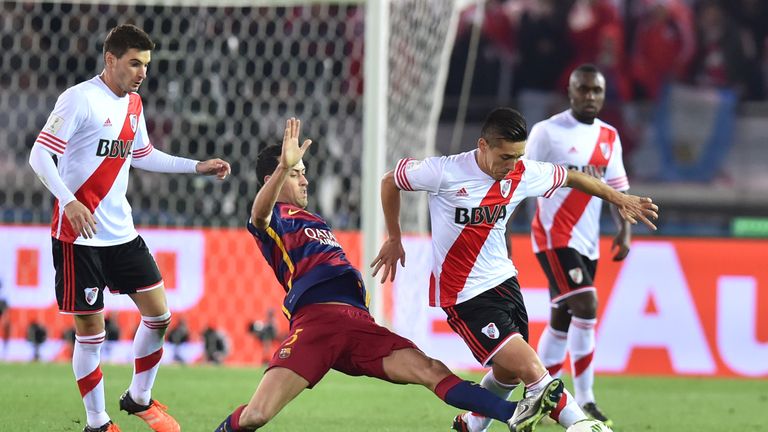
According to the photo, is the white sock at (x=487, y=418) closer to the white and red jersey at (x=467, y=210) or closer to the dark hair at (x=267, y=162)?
the white and red jersey at (x=467, y=210)

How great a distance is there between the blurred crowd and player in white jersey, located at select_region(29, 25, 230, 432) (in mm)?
8688

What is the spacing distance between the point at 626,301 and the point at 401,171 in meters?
5.53

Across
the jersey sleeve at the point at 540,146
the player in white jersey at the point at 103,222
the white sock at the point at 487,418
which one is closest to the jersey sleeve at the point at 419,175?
the white sock at the point at 487,418

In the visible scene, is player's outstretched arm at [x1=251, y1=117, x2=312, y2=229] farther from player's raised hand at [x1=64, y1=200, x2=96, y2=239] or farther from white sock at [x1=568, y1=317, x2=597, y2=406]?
white sock at [x1=568, y1=317, x2=597, y2=406]

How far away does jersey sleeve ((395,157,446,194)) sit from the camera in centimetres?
541

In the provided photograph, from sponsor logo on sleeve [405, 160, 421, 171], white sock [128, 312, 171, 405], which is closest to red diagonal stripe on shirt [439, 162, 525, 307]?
sponsor logo on sleeve [405, 160, 421, 171]

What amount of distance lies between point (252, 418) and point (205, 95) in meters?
6.84

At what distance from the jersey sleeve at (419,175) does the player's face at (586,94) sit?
7.27ft

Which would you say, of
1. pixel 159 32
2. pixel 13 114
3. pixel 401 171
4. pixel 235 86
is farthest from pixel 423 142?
pixel 401 171

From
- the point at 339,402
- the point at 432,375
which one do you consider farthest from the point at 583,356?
the point at 432,375

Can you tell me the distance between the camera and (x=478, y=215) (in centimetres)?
544

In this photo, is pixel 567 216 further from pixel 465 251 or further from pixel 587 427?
pixel 587 427

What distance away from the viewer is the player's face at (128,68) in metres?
5.79

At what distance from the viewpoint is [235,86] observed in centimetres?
1141
